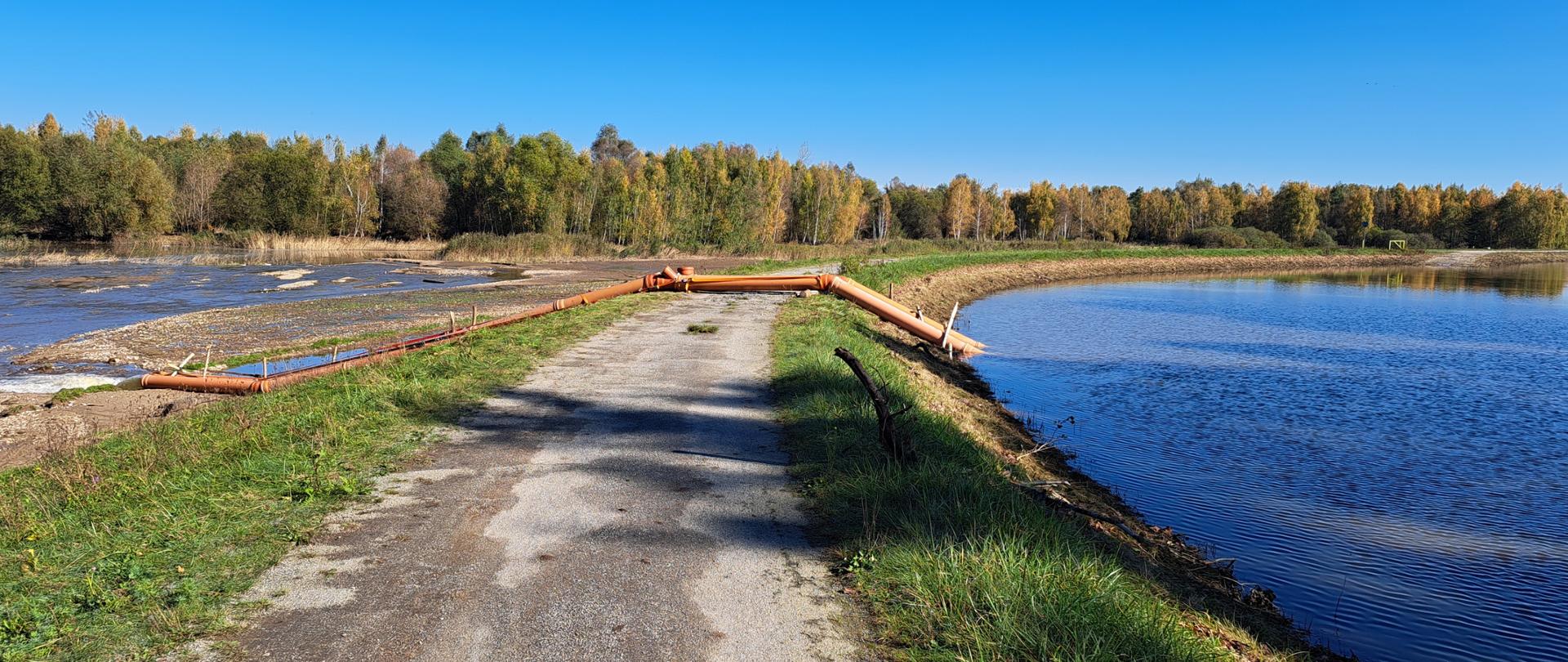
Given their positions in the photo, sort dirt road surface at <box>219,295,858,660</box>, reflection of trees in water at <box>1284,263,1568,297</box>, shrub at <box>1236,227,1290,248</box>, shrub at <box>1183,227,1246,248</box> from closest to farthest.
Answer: dirt road surface at <box>219,295,858,660</box>
reflection of trees in water at <box>1284,263,1568,297</box>
shrub at <box>1183,227,1246,248</box>
shrub at <box>1236,227,1290,248</box>

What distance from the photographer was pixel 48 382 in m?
15.9

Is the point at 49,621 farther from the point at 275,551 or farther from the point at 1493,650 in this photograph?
the point at 1493,650

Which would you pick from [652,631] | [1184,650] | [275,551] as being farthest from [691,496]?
[1184,650]

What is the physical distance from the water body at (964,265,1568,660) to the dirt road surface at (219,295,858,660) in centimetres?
469

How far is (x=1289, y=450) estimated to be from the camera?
13.0 metres

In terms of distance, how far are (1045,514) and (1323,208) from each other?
5311 inches

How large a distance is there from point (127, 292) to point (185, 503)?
3540 centimetres

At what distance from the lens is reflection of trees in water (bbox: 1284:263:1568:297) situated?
54812mm

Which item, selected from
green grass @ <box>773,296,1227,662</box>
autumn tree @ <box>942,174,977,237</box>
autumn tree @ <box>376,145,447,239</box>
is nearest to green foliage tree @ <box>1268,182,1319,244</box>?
autumn tree @ <box>942,174,977,237</box>

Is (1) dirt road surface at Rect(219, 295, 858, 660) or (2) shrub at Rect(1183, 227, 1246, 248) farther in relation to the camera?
(2) shrub at Rect(1183, 227, 1246, 248)

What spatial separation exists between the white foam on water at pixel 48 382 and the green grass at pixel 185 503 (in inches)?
240

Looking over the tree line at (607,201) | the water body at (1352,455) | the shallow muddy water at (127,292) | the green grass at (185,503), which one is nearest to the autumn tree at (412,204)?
the tree line at (607,201)

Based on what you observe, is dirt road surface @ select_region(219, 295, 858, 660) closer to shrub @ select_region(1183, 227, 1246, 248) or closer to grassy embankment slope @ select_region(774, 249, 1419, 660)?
grassy embankment slope @ select_region(774, 249, 1419, 660)

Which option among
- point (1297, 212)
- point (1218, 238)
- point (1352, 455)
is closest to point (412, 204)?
point (1218, 238)
